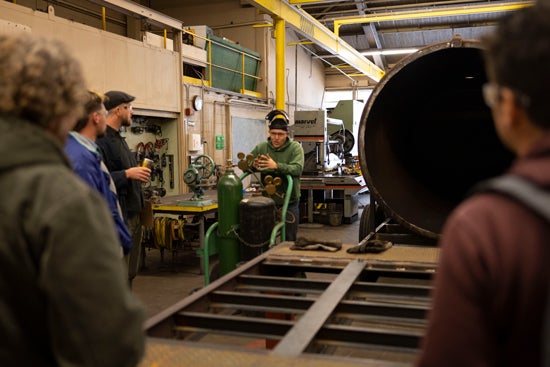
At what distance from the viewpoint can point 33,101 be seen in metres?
1.03

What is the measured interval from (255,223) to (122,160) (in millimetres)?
1019

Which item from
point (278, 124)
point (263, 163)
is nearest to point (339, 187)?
point (278, 124)

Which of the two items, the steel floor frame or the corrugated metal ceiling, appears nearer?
the steel floor frame

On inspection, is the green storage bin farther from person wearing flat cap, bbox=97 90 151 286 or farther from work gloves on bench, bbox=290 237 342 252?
Result: work gloves on bench, bbox=290 237 342 252

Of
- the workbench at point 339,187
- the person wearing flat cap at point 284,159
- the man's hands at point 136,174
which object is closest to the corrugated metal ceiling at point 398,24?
the workbench at point 339,187

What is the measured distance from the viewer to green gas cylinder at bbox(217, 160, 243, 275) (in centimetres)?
404

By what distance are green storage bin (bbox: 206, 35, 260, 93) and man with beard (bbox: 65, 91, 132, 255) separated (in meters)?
6.65

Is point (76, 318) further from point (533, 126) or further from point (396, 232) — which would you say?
point (396, 232)

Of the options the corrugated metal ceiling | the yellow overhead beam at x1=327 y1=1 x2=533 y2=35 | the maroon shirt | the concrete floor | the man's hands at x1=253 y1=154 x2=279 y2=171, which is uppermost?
the corrugated metal ceiling

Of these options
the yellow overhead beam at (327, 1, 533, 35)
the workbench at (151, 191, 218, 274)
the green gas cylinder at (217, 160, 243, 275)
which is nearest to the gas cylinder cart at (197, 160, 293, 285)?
the green gas cylinder at (217, 160, 243, 275)

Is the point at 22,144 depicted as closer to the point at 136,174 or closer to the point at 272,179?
the point at 136,174

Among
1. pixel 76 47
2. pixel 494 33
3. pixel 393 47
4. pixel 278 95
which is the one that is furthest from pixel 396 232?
pixel 393 47

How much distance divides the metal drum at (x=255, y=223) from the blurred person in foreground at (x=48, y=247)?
2.83 metres

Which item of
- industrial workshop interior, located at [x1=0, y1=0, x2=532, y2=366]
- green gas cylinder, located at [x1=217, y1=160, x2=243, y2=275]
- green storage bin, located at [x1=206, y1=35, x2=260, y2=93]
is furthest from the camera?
green storage bin, located at [x1=206, y1=35, x2=260, y2=93]
